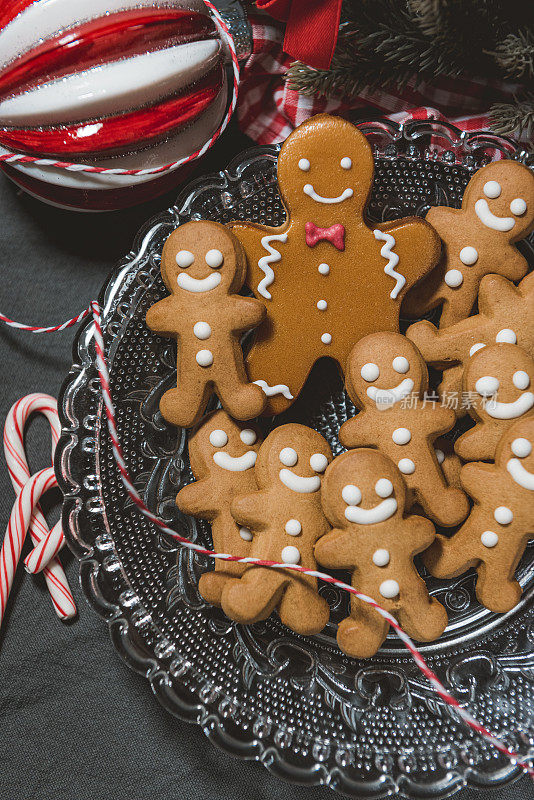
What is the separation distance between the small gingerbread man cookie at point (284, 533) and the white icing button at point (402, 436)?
10 centimetres

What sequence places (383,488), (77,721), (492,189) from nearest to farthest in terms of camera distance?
(383,488), (492,189), (77,721)

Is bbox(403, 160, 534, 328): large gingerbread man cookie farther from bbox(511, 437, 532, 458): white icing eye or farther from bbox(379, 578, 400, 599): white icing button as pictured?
bbox(379, 578, 400, 599): white icing button

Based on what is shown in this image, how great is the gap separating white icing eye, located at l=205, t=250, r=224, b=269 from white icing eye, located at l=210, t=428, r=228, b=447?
0.23m

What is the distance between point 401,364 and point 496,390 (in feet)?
0.44

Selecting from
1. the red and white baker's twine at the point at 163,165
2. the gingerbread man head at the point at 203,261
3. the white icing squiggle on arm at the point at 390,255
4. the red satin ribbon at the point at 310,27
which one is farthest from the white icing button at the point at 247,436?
the red satin ribbon at the point at 310,27

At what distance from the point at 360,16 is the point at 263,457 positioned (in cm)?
61

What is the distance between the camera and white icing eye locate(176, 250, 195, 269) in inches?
35.6

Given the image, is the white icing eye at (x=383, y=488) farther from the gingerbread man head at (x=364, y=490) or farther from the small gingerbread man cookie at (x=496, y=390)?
the small gingerbread man cookie at (x=496, y=390)

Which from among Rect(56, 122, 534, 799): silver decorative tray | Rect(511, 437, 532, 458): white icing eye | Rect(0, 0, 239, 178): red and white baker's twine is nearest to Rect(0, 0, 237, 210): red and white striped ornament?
Rect(0, 0, 239, 178): red and white baker's twine

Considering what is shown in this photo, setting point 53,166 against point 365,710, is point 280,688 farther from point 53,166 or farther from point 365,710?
point 53,166

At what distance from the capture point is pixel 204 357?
0.91 meters

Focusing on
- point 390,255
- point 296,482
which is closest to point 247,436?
point 296,482

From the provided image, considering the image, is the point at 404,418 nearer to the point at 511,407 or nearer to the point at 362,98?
the point at 511,407

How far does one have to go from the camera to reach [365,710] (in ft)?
3.18
